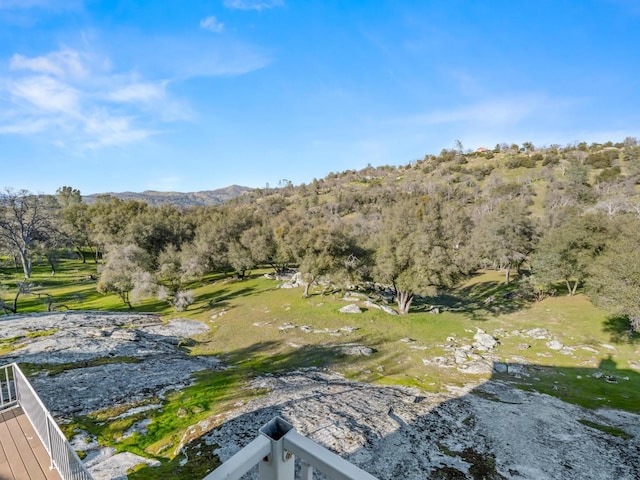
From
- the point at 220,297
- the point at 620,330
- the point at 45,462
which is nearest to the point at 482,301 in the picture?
the point at 620,330

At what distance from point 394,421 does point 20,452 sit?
11.1 metres

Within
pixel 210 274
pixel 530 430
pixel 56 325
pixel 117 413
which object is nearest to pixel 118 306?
pixel 56 325

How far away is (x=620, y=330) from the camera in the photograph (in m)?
26.9

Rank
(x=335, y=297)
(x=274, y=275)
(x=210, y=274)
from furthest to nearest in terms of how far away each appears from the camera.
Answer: (x=210, y=274) → (x=274, y=275) → (x=335, y=297)

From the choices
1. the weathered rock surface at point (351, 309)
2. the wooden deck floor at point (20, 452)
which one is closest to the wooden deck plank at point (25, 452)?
the wooden deck floor at point (20, 452)

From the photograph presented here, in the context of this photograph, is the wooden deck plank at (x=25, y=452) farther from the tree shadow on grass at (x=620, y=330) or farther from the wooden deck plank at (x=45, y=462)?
the tree shadow on grass at (x=620, y=330)

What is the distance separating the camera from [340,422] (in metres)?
11.4

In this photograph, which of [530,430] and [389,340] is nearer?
[530,430]

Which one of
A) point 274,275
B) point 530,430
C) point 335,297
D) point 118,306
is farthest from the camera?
point 274,275

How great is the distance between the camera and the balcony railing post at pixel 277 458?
228cm

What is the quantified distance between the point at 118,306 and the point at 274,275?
22.1 meters

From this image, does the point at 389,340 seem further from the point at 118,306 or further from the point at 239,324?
the point at 118,306

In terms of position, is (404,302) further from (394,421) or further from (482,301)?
(394,421)

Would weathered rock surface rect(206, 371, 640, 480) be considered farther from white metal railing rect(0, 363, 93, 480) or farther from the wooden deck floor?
the wooden deck floor
